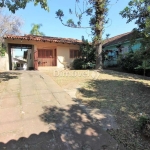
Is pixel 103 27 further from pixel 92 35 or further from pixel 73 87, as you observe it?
pixel 73 87

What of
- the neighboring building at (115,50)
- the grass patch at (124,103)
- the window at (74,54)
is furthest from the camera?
the neighboring building at (115,50)

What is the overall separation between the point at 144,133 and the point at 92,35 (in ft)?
34.3

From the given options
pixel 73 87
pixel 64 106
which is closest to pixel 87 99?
pixel 64 106

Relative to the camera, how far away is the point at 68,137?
3.37 metres

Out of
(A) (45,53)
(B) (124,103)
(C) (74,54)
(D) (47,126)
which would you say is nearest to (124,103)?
(B) (124,103)

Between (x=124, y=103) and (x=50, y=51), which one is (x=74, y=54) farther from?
(x=124, y=103)

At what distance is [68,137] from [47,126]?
2.09 feet

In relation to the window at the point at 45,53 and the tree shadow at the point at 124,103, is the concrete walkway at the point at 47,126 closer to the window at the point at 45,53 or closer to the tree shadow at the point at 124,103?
the tree shadow at the point at 124,103

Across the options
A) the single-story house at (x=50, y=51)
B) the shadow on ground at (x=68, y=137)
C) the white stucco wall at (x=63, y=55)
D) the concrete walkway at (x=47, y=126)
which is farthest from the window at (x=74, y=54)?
the shadow on ground at (x=68, y=137)

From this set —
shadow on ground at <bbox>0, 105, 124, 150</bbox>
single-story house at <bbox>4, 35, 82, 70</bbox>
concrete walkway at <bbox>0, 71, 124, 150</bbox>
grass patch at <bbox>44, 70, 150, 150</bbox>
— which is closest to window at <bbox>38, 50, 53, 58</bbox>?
single-story house at <bbox>4, 35, 82, 70</bbox>

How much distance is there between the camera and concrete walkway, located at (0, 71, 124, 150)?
3.13m

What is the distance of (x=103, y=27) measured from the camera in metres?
12.6

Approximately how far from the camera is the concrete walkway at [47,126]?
313cm

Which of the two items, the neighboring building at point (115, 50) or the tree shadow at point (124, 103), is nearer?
the tree shadow at point (124, 103)
